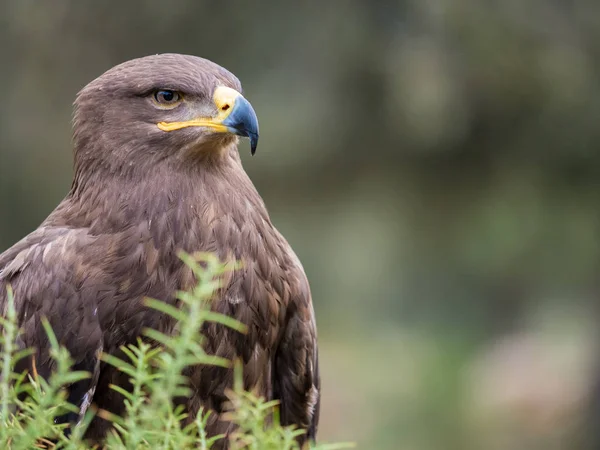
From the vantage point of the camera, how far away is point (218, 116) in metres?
3.55

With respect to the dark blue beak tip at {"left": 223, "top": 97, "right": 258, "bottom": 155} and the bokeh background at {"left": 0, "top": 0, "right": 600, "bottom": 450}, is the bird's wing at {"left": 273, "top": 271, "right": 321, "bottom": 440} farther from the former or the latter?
the bokeh background at {"left": 0, "top": 0, "right": 600, "bottom": 450}

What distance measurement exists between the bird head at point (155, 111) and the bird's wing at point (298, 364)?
25.3 inches

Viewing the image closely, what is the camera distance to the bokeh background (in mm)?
6852

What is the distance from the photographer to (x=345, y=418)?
11188mm

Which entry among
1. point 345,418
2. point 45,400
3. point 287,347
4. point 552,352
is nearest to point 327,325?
point 345,418

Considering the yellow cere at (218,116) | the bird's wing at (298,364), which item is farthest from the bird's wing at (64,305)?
the bird's wing at (298,364)

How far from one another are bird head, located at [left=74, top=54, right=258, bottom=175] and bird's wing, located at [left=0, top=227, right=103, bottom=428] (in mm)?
324

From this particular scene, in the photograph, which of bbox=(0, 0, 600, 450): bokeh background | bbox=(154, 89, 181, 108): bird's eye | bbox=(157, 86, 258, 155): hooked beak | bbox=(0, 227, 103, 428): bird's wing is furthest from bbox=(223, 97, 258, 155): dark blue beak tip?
bbox=(0, 0, 600, 450): bokeh background

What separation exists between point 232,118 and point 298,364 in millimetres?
980

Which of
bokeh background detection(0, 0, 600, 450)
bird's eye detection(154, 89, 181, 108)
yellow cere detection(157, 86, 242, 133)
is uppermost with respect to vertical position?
bokeh background detection(0, 0, 600, 450)

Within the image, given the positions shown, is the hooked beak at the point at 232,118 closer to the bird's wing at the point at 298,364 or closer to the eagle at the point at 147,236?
the eagle at the point at 147,236

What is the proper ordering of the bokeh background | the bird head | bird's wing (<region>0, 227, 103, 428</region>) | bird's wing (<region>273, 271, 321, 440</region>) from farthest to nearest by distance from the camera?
the bokeh background, bird's wing (<region>273, 271, 321, 440</region>), the bird head, bird's wing (<region>0, 227, 103, 428</region>)

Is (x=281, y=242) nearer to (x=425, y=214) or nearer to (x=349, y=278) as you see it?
(x=425, y=214)

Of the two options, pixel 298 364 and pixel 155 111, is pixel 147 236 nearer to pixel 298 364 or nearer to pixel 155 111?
pixel 155 111
